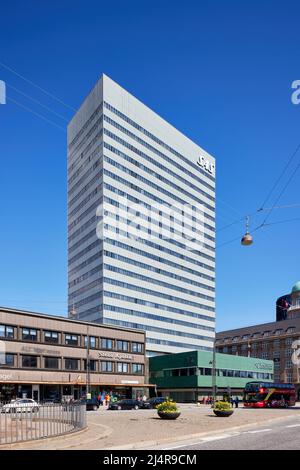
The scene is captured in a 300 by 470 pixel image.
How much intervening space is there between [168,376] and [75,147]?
70.7m

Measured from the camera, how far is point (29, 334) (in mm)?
73438

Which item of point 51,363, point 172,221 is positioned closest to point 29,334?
point 51,363

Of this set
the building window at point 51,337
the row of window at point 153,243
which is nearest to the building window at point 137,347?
the building window at point 51,337

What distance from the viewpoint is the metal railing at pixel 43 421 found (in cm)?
2095

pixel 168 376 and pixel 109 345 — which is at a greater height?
pixel 109 345

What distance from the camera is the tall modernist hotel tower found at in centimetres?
12744

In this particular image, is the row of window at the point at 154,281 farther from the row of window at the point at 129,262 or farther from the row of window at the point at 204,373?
the row of window at the point at 204,373

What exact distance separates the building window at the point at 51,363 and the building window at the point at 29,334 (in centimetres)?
389

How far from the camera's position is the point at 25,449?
18422mm

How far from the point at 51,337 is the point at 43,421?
2216 inches

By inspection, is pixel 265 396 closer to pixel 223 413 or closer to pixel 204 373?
pixel 223 413

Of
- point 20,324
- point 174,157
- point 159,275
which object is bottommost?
point 20,324

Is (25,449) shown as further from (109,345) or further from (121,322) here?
(121,322)
